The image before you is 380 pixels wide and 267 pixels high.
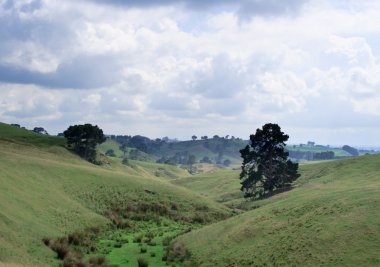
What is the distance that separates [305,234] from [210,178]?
427 ft

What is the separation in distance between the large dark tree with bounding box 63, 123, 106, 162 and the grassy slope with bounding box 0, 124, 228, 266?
21.5 m

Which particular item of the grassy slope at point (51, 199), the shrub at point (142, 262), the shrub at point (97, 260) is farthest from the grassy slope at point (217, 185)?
the shrub at point (97, 260)

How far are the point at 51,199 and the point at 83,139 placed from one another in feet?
252

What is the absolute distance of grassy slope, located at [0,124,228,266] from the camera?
38938 mm

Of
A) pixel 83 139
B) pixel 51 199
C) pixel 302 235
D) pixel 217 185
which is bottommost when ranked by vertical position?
pixel 217 185

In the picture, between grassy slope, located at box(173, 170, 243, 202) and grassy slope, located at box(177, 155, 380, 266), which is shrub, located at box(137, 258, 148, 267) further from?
grassy slope, located at box(173, 170, 243, 202)

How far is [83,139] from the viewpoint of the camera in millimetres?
135125

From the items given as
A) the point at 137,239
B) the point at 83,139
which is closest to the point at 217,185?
the point at 83,139

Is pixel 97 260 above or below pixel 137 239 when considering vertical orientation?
above

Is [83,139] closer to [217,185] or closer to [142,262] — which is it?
[217,185]

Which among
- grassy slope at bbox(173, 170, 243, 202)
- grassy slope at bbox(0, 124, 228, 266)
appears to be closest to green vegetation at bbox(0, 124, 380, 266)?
grassy slope at bbox(0, 124, 228, 266)

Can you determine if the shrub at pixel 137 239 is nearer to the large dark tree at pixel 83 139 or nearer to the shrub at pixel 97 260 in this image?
the shrub at pixel 97 260

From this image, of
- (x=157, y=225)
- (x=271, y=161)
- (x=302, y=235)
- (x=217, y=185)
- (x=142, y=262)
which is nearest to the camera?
A: (x=302, y=235)

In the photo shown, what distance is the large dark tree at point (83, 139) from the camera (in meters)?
129
